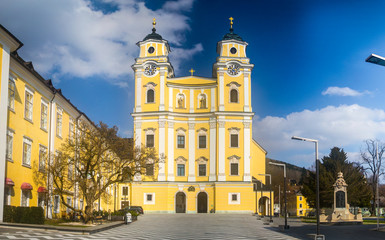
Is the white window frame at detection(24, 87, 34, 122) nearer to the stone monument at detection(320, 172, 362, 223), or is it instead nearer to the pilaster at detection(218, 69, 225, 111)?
the stone monument at detection(320, 172, 362, 223)

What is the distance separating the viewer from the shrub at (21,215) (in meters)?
29.0

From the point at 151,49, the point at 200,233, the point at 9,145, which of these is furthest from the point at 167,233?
the point at 151,49

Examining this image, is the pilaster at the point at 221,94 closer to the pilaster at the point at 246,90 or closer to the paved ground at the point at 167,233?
the pilaster at the point at 246,90

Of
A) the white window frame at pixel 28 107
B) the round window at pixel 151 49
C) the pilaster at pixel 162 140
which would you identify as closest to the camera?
the white window frame at pixel 28 107

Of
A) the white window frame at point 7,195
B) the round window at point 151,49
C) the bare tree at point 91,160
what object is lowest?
the white window frame at point 7,195

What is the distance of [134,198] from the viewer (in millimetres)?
71875

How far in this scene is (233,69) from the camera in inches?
2928

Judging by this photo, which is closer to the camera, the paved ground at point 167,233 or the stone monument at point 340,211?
the paved ground at point 167,233

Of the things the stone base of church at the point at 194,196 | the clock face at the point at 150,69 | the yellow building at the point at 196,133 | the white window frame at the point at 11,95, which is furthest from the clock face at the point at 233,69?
the white window frame at the point at 11,95

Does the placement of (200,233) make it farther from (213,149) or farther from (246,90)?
(246,90)

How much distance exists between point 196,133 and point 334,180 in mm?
21265

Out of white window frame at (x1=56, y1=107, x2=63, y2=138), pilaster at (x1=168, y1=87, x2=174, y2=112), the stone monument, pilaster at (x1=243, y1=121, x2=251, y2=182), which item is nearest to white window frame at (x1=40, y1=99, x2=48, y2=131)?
white window frame at (x1=56, y1=107, x2=63, y2=138)

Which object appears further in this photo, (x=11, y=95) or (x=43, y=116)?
(x=43, y=116)

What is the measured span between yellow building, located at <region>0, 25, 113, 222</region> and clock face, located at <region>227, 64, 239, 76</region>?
35269 millimetres
